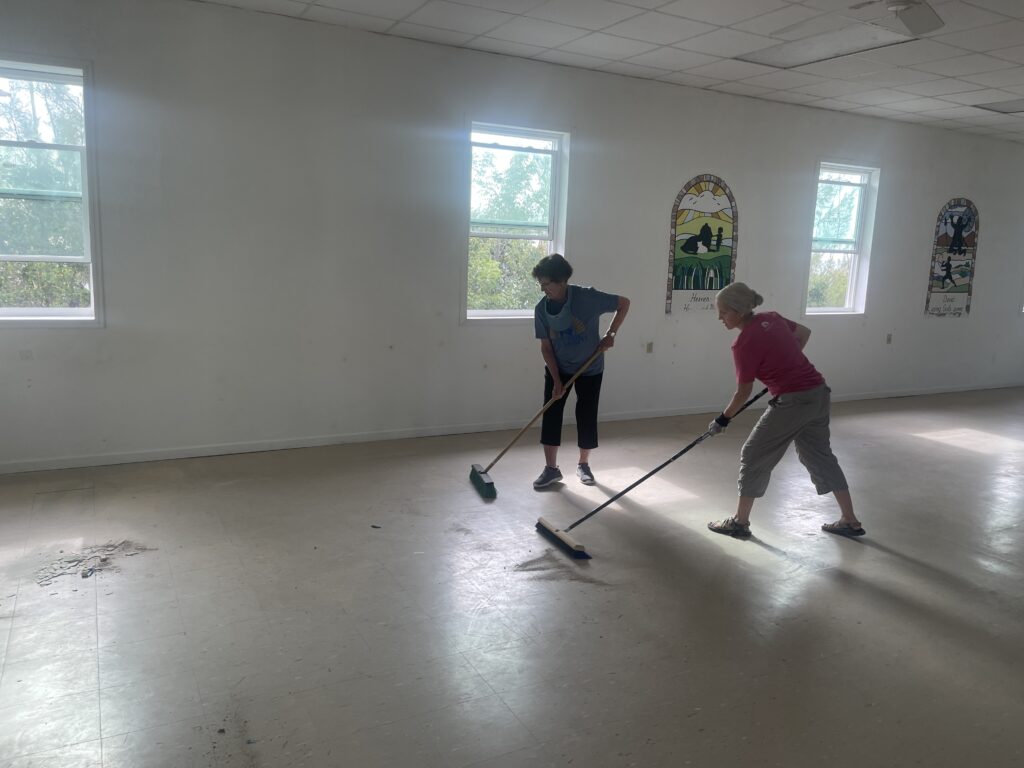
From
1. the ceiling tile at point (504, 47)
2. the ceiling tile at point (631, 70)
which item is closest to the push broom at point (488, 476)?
the ceiling tile at point (504, 47)

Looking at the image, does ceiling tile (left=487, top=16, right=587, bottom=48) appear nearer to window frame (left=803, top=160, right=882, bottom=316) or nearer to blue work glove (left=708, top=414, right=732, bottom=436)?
blue work glove (left=708, top=414, right=732, bottom=436)

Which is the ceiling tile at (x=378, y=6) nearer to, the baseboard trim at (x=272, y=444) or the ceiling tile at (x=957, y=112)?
the baseboard trim at (x=272, y=444)

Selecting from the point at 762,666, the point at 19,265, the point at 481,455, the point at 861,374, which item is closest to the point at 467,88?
the point at 481,455

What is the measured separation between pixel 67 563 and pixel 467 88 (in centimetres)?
382

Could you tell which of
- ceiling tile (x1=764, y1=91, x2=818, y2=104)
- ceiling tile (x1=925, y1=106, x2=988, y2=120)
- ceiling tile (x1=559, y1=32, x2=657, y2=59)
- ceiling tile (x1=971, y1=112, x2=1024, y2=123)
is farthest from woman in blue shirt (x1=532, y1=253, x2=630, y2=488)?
ceiling tile (x1=971, y1=112, x2=1024, y2=123)

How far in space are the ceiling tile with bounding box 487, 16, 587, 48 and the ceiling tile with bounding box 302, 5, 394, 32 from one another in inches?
27.1

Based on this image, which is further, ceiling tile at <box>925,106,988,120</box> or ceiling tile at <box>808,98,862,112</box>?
ceiling tile at <box>925,106,988,120</box>

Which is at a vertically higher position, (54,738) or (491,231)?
(491,231)

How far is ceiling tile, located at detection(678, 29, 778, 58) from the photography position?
4695mm

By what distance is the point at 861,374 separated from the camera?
7.66m

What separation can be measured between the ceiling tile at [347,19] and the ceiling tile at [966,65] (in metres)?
3.75

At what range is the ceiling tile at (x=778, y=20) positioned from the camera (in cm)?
419

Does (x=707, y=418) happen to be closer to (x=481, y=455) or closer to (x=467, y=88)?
(x=481, y=455)

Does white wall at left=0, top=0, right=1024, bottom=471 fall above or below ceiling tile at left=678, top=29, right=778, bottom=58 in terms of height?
below
